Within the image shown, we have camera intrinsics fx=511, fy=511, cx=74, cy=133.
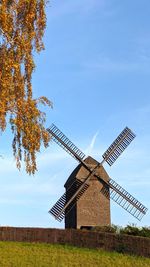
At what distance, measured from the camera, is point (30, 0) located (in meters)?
22.6

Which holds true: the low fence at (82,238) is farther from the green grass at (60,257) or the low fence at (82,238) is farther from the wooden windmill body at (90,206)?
the wooden windmill body at (90,206)

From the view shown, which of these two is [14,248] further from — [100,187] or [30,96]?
[100,187]

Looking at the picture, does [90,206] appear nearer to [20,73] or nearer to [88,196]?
[88,196]

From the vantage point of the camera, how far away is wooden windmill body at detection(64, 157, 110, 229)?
3788cm

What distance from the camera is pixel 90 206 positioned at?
38250 mm

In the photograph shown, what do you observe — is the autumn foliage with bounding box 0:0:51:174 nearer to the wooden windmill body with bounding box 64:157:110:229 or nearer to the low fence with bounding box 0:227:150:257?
the low fence with bounding box 0:227:150:257

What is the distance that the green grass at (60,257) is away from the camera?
22.7 meters

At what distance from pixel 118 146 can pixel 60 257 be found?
19061 mm

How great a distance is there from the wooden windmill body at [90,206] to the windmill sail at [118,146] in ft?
3.90

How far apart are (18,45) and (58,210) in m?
19.6

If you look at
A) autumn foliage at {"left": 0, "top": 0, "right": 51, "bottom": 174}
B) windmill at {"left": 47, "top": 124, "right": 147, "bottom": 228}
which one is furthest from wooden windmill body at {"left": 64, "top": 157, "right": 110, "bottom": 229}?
autumn foliage at {"left": 0, "top": 0, "right": 51, "bottom": 174}

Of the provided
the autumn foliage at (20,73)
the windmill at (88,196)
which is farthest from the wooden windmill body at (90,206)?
the autumn foliage at (20,73)

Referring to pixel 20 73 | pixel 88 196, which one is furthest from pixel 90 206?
pixel 20 73

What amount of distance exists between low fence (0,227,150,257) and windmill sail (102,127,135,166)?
13.6m
